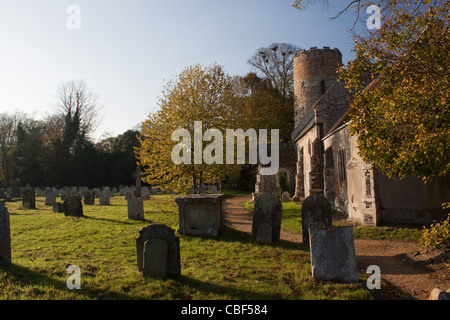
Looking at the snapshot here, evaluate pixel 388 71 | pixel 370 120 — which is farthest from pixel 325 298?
pixel 388 71

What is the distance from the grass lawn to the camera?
16.1 feet

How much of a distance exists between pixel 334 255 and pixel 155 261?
316 centimetres

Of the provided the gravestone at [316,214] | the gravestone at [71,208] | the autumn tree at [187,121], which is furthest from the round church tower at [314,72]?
the gravestone at [71,208]

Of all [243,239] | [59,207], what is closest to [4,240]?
[243,239]

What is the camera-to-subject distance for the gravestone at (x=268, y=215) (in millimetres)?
9375

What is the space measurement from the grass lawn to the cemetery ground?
0.02m

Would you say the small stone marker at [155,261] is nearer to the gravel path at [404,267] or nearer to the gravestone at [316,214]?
the gravel path at [404,267]

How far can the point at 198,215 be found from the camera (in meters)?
9.93

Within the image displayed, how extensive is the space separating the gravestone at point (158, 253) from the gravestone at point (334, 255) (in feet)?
8.14

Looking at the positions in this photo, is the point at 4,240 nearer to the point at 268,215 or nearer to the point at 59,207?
the point at 268,215

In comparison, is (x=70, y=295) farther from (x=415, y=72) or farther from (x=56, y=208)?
(x=56, y=208)

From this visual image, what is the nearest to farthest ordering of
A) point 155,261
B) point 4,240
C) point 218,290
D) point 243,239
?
point 218,290 < point 155,261 < point 4,240 < point 243,239

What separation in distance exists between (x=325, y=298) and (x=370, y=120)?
3.75 m
